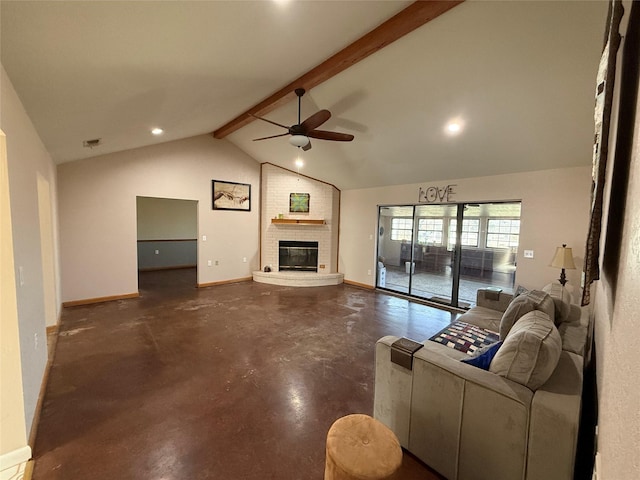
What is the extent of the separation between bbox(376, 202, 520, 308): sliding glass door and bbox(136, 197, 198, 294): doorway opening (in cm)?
504

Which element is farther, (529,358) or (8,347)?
(8,347)

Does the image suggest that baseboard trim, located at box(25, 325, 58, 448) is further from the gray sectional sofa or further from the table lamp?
the table lamp

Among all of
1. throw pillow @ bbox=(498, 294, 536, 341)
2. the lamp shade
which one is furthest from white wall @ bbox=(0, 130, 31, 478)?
the lamp shade

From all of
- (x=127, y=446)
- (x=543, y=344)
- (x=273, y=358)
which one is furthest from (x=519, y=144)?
(x=127, y=446)

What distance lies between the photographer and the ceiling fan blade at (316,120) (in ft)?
10.4

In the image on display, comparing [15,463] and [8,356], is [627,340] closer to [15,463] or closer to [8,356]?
[8,356]

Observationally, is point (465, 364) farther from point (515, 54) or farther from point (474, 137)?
point (474, 137)

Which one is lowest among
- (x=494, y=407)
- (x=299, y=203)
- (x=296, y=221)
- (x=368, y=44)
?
(x=494, y=407)

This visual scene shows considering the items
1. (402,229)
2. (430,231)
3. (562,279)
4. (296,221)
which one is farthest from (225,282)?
(562,279)

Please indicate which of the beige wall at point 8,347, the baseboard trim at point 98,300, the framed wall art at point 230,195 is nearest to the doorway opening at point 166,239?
the framed wall art at point 230,195

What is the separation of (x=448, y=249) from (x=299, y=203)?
3.59 m

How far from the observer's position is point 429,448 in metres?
1.71

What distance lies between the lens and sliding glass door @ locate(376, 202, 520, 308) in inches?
187

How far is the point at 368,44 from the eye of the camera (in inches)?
104
